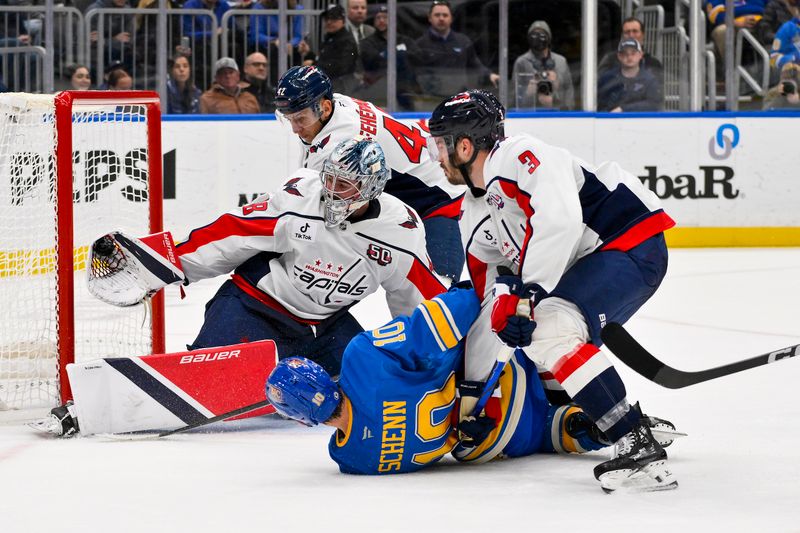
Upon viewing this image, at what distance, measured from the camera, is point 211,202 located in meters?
7.60

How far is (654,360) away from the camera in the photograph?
9.21 feet

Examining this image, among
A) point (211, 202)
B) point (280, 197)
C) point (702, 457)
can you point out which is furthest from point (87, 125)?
point (211, 202)

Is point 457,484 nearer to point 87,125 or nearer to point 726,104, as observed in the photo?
point 87,125

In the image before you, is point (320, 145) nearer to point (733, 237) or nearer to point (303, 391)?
point (303, 391)

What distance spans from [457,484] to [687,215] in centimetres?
557

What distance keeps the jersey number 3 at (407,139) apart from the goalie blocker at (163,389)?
1.42 metres

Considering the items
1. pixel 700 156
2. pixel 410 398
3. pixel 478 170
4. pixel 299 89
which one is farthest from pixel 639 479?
pixel 700 156

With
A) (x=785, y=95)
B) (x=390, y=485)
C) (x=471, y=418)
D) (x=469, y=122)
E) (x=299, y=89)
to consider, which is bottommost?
(x=390, y=485)

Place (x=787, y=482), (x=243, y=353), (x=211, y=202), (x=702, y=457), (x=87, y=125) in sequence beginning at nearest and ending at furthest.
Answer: (x=787, y=482), (x=702, y=457), (x=243, y=353), (x=87, y=125), (x=211, y=202)

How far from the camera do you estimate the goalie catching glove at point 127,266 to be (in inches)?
134

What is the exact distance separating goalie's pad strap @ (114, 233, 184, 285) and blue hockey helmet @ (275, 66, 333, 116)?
80 centimetres

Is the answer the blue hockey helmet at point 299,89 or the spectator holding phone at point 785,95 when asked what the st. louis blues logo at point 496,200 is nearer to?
the blue hockey helmet at point 299,89

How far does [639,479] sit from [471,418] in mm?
409

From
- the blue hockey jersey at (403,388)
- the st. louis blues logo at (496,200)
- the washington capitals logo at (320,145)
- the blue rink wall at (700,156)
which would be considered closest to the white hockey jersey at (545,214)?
the st. louis blues logo at (496,200)
